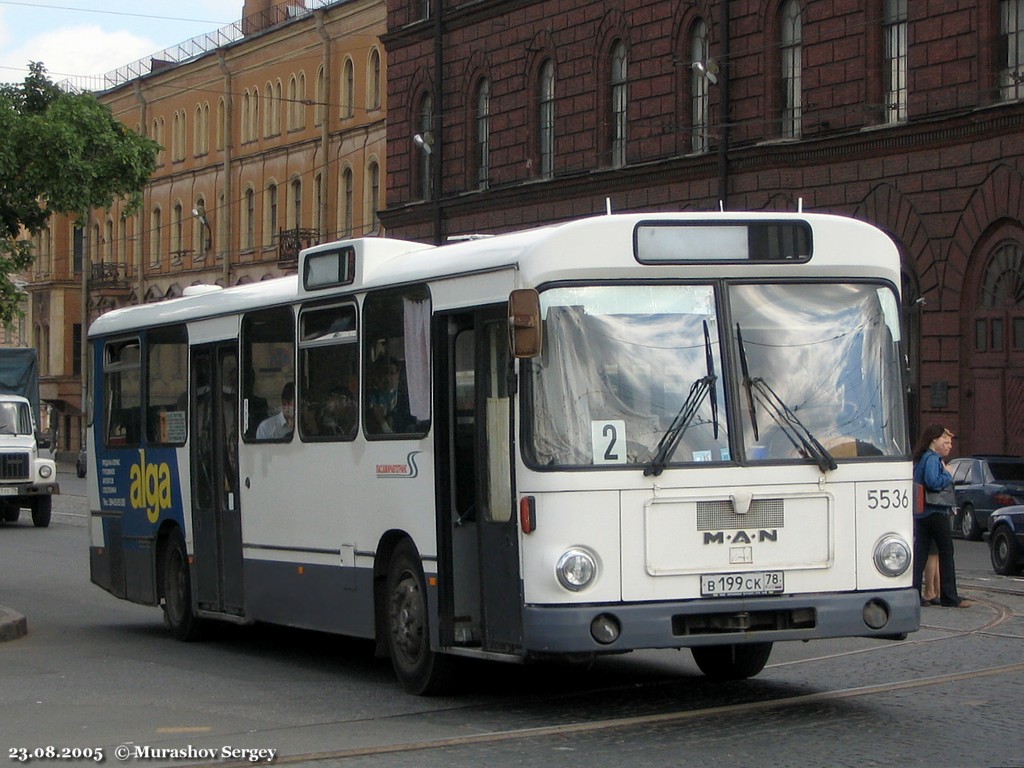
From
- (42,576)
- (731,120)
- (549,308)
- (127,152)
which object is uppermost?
(731,120)

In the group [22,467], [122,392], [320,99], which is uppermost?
[320,99]

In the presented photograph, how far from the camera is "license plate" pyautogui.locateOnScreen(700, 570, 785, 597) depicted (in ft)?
33.7

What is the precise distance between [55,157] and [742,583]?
985cm

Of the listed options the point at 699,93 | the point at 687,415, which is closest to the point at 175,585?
the point at 687,415

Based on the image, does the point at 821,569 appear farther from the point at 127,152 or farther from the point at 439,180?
the point at 439,180

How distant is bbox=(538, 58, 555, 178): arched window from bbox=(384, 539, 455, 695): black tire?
113ft

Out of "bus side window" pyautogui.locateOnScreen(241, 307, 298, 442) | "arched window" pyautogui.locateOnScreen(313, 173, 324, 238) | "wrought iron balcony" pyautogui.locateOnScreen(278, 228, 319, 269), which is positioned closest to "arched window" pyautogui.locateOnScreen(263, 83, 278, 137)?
"arched window" pyautogui.locateOnScreen(313, 173, 324, 238)

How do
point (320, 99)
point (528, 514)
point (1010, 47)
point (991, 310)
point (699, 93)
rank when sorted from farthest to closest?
point (320, 99) < point (699, 93) < point (991, 310) < point (1010, 47) < point (528, 514)

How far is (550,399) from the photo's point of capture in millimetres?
10266

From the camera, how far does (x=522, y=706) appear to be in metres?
11.3

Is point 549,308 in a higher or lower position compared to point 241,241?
lower

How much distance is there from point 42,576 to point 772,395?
14959 mm

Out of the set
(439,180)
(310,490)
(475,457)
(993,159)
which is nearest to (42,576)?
(310,490)

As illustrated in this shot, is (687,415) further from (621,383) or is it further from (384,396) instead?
(384,396)
